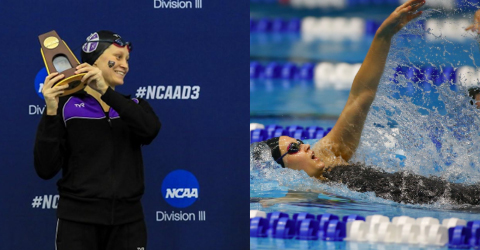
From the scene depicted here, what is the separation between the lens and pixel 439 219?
380 centimetres

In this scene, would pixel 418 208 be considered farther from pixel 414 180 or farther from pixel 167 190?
pixel 167 190

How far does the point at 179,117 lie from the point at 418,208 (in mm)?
1620

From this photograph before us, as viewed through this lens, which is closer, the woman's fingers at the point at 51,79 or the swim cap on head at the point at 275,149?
the woman's fingers at the point at 51,79

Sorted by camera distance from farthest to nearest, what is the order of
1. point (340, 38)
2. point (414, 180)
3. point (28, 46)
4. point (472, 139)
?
1. point (340, 38)
2. point (472, 139)
3. point (414, 180)
4. point (28, 46)

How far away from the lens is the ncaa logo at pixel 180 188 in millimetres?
2656

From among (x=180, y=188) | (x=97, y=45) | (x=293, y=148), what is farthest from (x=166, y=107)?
(x=293, y=148)

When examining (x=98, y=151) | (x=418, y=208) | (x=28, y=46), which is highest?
(x=28, y=46)

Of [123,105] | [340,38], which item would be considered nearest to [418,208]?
[123,105]

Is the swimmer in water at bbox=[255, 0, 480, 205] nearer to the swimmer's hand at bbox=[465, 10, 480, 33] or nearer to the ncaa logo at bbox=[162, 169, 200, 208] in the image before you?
the swimmer's hand at bbox=[465, 10, 480, 33]

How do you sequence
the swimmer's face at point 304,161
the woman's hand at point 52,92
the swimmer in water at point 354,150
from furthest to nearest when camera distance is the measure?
the swimmer's face at point 304,161 → the swimmer in water at point 354,150 → the woman's hand at point 52,92

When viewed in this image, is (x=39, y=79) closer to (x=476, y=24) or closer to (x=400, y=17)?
(x=400, y=17)

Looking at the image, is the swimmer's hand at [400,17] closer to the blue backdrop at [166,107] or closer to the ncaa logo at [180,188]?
the blue backdrop at [166,107]

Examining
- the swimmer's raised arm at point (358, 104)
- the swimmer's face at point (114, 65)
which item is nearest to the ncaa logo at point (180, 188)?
the swimmer's face at point (114, 65)

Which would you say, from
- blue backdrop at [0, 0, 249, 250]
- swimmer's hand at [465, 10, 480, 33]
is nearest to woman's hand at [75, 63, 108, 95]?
blue backdrop at [0, 0, 249, 250]
